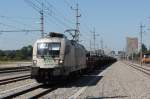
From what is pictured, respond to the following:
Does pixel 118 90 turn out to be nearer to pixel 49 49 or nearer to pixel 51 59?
pixel 51 59

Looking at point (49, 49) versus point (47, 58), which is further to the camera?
point (49, 49)

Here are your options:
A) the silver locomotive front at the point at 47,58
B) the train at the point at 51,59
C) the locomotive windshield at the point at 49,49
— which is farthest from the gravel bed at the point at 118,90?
the locomotive windshield at the point at 49,49

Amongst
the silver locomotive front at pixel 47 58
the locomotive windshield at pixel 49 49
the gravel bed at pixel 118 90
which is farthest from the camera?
the locomotive windshield at pixel 49 49

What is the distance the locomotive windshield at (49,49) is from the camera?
2391 cm

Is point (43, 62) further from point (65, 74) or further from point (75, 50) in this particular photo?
point (75, 50)

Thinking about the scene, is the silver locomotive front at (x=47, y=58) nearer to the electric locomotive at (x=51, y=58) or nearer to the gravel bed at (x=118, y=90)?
the electric locomotive at (x=51, y=58)

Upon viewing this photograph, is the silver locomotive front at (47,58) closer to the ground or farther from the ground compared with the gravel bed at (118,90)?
farther from the ground

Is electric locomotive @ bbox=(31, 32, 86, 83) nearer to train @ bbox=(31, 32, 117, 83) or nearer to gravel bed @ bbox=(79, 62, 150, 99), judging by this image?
train @ bbox=(31, 32, 117, 83)

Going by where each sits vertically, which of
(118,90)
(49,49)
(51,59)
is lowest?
(118,90)

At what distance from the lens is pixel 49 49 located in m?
24.1

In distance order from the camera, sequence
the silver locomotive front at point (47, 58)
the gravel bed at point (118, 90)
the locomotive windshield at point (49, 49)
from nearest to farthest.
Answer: the gravel bed at point (118, 90), the silver locomotive front at point (47, 58), the locomotive windshield at point (49, 49)

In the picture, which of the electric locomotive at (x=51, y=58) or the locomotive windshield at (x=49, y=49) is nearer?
the electric locomotive at (x=51, y=58)

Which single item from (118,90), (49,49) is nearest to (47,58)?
(49,49)

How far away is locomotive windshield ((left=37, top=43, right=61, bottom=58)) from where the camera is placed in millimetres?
23906
